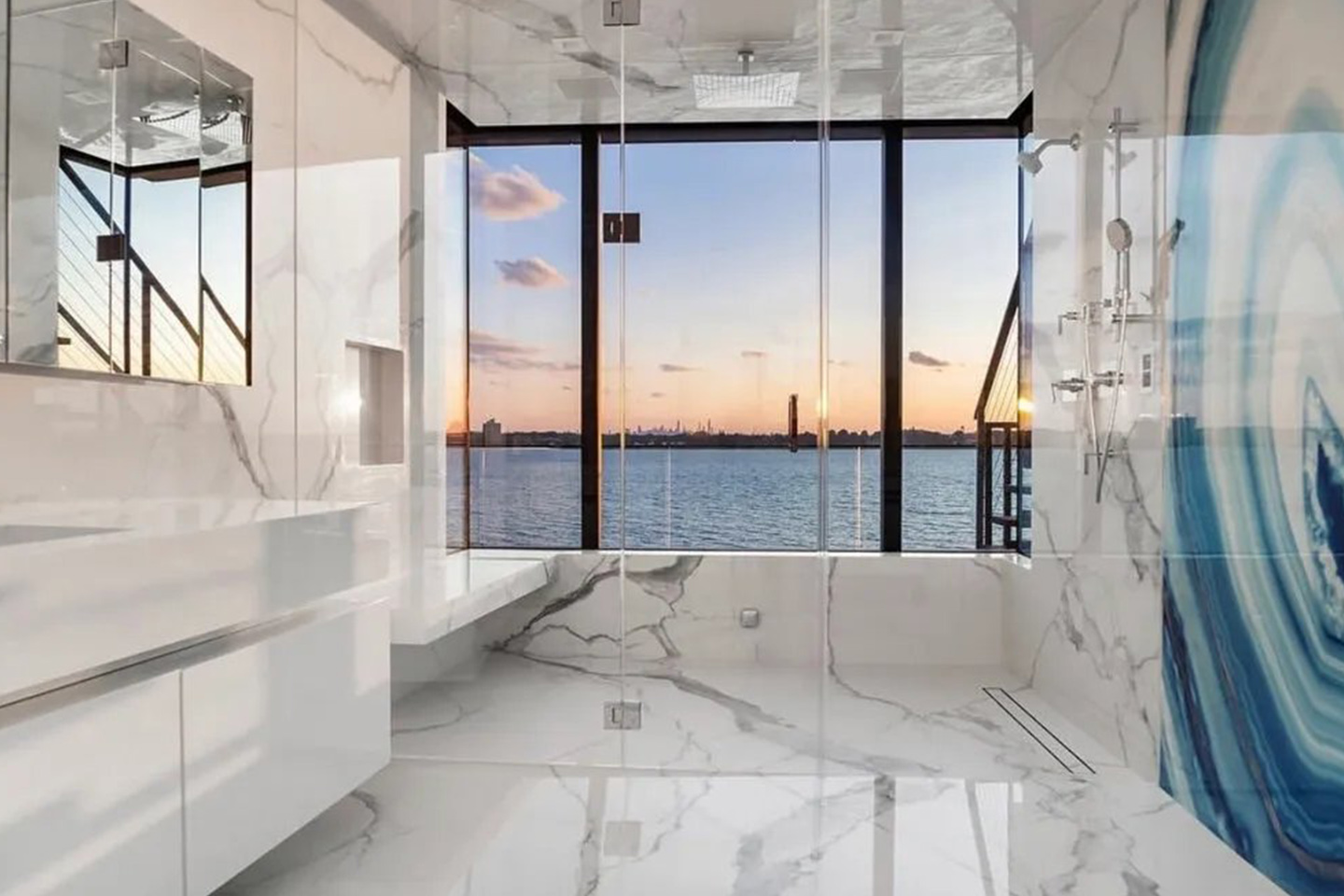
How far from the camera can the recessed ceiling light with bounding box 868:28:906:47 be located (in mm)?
3479

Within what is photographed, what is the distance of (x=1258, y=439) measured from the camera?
218 centimetres

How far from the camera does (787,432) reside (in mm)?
4062

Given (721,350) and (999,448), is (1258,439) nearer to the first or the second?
(999,448)

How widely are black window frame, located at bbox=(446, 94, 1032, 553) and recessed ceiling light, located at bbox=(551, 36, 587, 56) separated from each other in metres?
0.39

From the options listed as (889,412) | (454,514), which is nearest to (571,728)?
(454,514)

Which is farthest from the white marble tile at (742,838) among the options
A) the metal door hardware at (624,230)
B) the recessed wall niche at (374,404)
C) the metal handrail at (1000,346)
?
the metal door hardware at (624,230)

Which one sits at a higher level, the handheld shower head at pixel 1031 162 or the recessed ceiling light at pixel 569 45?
the recessed ceiling light at pixel 569 45

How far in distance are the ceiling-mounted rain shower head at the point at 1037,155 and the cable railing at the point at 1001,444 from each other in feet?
1.72

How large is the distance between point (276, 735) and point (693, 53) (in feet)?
9.45

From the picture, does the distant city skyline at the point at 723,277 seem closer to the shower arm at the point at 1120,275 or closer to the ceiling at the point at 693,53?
the ceiling at the point at 693,53

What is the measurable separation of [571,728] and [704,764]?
0.54 meters

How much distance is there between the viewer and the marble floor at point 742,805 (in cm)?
212

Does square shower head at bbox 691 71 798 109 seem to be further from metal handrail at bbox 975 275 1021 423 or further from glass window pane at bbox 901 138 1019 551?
metal handrail at bbox 975 275 1021 423

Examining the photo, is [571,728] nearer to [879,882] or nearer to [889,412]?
[879,882]
